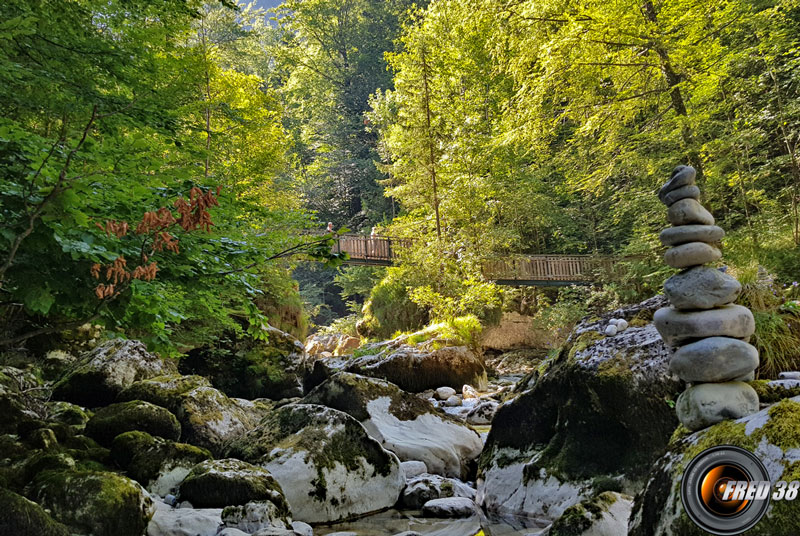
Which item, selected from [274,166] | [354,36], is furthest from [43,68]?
[354,36]

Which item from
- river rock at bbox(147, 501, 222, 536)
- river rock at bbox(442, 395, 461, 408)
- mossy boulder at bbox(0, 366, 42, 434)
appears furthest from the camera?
river rock at bbox(442, 395, 461, 408)

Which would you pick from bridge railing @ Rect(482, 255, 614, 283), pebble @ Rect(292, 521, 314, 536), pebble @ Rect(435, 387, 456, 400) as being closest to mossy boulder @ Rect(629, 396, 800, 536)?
pebble @ Rect(292, 521, 314, 536)

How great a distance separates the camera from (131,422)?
5566mm

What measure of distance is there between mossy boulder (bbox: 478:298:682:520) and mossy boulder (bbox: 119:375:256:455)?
3.31 m

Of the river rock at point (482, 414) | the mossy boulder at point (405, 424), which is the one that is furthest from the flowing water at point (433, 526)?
the river rock at point (482, 414)

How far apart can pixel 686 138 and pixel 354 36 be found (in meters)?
32.6

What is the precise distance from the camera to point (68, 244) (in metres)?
2.27

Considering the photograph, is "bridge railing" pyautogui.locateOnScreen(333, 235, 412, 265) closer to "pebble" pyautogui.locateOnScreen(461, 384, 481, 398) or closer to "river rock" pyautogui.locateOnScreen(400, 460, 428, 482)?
"pebble" pyautogui.locateOnScreen(461, 384, 481, 398)

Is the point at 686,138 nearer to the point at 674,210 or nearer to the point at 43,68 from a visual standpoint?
the point at 674,210

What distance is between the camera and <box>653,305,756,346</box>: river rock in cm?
275

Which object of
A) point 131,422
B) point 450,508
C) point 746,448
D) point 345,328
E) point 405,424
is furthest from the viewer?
point 345,328

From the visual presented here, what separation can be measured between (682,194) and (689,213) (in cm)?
12

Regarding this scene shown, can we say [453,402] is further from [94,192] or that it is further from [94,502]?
[94,192]

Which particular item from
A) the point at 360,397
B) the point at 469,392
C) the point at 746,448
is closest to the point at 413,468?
the point at 360,397
